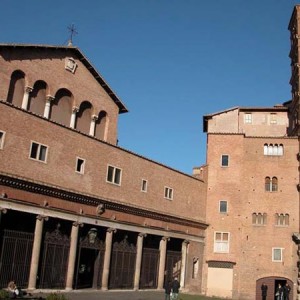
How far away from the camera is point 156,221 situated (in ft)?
113

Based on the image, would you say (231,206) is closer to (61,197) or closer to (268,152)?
(268,152)

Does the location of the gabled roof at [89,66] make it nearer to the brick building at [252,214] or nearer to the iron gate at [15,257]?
the brick building at [252,214]

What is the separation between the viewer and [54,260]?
89.2ft

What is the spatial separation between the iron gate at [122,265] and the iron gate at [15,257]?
6.97 meters

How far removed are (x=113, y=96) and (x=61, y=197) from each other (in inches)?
509

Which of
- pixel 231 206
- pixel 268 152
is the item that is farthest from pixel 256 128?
pixel 231 206

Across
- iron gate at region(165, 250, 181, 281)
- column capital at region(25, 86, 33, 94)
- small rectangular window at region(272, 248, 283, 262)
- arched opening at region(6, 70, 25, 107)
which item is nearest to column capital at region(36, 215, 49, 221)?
arched opening at region(6, 70, 25, 107)

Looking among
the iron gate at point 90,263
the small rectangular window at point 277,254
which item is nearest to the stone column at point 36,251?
the iron gate at point 90,263

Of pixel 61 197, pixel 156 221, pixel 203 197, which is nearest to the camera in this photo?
pixel 61 197

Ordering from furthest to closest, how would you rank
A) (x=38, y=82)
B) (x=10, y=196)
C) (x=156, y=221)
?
(x=156, y=221) < (x=38, y=82) < (x=10, y=196)

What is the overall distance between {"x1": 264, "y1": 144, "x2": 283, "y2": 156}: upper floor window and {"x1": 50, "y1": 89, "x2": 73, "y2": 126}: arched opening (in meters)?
16.5

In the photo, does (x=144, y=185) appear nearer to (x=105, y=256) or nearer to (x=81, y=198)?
(x=105, y=256)

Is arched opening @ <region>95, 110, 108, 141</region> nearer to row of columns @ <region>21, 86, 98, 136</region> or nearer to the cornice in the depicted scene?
row of columns @ <region>21, 86, 98, 136</region>

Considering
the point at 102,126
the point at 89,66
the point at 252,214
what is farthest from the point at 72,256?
the point at 252,214
